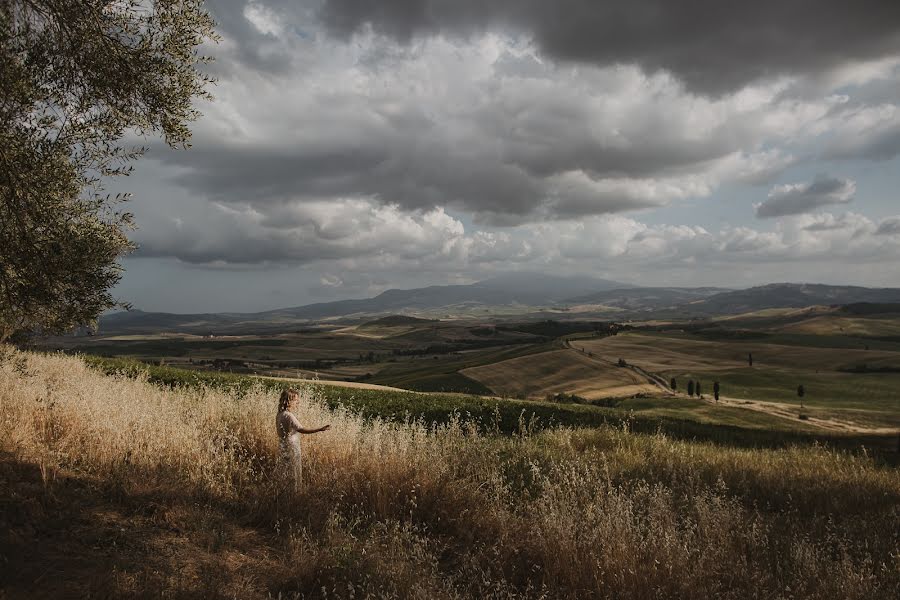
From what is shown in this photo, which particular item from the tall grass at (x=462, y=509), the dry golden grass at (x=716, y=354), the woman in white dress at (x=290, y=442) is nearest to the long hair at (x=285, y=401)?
the woman in white dress at (x=290, y=442)

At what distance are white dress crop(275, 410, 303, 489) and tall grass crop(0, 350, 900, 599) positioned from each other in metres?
0.28

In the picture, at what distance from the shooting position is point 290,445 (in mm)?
8148

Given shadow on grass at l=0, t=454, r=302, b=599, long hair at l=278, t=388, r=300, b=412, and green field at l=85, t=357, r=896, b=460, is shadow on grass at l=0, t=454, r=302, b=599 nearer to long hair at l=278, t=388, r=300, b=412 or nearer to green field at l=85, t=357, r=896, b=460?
long hair at l=278, t=388, r=300, b=412

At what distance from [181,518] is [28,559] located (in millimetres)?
1715

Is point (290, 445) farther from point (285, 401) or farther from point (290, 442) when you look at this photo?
point (285, 401)

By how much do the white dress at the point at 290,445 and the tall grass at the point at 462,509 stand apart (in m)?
0.28

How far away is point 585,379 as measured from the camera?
263 ft

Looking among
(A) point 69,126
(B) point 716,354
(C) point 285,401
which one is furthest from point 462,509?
(B) point 716,354

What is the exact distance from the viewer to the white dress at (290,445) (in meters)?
8.08

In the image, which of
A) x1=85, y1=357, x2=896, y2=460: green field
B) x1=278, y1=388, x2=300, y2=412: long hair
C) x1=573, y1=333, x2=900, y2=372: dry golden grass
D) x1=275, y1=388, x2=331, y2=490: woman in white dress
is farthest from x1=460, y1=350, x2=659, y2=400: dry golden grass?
x1=275, y1=388, x2=331, y2=490: woman in white dress

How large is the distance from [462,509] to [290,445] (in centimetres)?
299

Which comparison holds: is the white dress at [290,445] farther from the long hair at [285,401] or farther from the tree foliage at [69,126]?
the tree foliage at [69,126]

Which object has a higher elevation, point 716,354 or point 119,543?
→ point 119,543

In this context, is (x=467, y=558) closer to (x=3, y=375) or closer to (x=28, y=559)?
(x=28, y=559)
